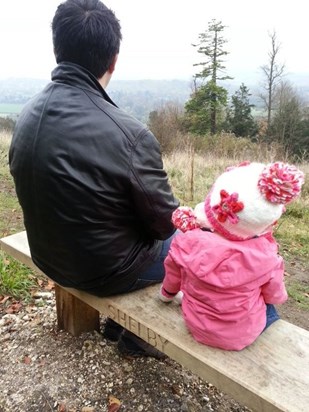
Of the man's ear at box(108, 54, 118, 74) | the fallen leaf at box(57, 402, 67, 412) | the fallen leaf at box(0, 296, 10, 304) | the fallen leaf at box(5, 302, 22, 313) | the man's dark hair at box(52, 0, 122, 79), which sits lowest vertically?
the fallen leaf at box(57, 402, 67, 412)

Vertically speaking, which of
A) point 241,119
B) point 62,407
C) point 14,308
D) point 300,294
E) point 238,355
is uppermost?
point 241,119

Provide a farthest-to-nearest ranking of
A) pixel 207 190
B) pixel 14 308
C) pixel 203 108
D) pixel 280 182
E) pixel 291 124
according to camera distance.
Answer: pixel 203 108 → pixel 291 124 → pixel 207 190 → pixel 14 308 → pixel 280 182

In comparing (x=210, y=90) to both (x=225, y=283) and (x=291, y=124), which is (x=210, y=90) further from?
(x=225, y=283)

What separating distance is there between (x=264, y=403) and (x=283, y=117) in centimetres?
2464

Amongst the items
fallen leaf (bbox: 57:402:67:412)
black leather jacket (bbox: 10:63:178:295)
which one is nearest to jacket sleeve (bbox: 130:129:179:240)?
black leather jacket (bbox: 10:63:178:295)

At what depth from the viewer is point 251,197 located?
127cm

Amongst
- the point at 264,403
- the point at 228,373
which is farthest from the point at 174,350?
the point at 264,403

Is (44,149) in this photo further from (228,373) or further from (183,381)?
(183,381)

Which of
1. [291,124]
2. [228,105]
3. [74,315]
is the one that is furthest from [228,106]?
[74,315]

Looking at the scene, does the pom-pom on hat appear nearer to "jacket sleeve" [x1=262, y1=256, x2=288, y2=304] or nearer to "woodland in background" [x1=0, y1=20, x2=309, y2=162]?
"jacket sleeve" [x1=262, y1=256, x2=288, y2=304]

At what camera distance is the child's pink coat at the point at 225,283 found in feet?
4.34

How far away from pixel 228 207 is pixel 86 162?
0.54 metres

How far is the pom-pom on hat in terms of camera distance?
1233 mm

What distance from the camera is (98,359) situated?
2209 millimetres
